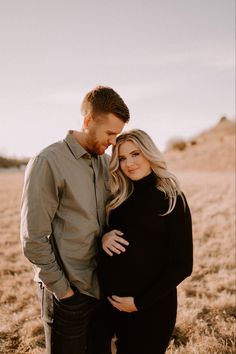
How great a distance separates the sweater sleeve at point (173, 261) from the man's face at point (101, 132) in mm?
653

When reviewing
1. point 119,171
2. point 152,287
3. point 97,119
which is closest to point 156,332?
point 152,287

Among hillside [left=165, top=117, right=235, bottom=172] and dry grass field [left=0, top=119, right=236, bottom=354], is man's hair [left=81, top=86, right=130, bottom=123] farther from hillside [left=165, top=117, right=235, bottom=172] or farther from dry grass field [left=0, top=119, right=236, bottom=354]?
hillside [left=165, top=117, right=235, bottom=172]

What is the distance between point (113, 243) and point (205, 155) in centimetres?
3094

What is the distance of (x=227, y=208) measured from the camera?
10.9m

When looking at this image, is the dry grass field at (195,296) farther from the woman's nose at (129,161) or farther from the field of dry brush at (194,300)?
the woman's nose at (129,161)

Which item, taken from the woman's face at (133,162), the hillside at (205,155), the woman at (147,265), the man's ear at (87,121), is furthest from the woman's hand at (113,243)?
the hillside at (205,155)

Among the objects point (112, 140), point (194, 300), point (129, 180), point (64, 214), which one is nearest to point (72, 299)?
point (64, 214)

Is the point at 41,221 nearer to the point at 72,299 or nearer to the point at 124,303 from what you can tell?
the point at 72,299

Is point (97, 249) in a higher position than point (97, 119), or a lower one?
lower

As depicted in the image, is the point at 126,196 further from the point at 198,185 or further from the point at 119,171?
the point at 198,185

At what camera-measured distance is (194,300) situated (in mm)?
4941

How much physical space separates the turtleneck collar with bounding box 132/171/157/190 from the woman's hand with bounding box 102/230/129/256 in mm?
392

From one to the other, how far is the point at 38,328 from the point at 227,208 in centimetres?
796

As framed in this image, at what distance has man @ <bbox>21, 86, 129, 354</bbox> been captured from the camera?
2.21 metres
